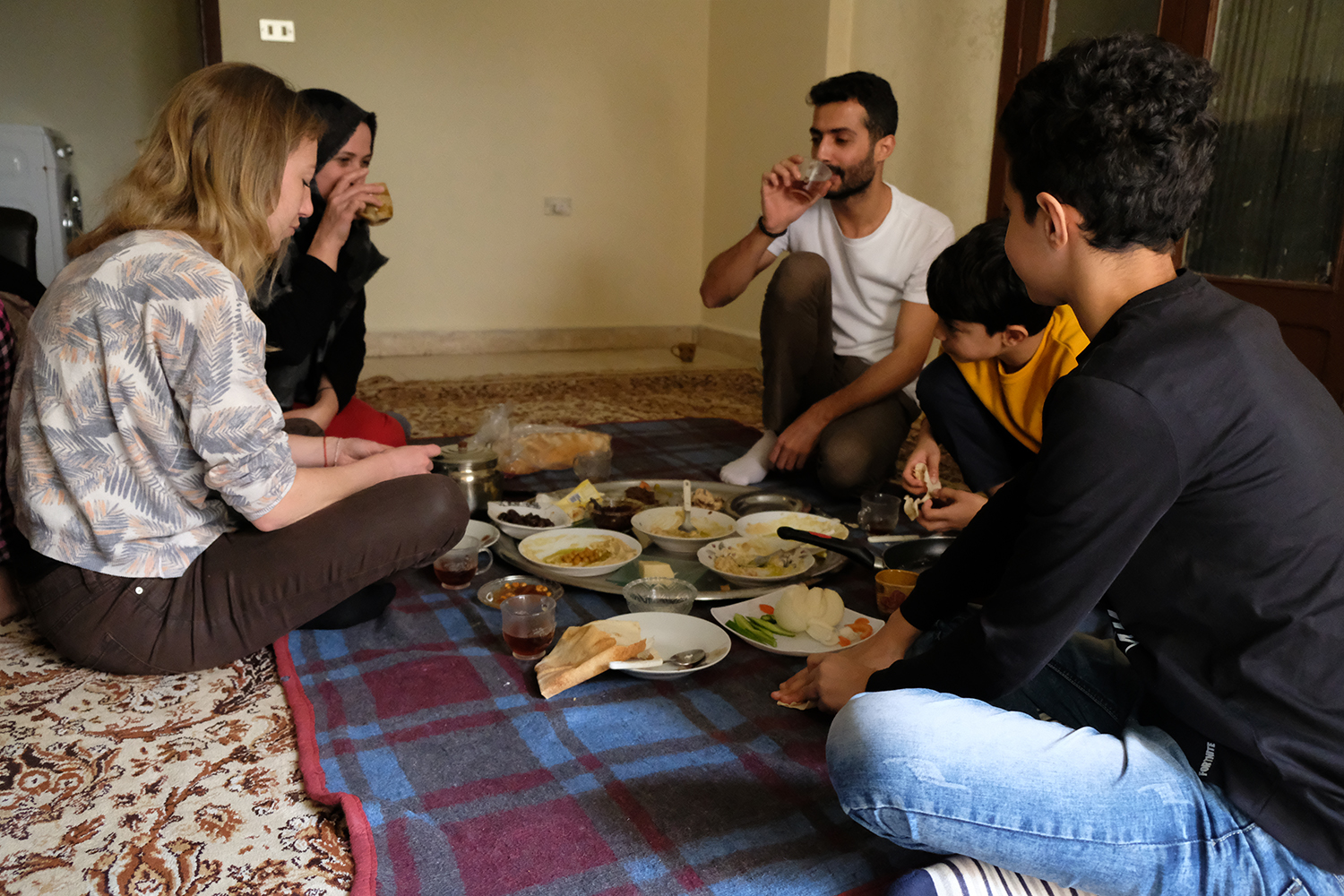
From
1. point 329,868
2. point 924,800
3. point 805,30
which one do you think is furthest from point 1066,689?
point 805,30

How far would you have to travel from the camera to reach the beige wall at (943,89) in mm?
3777

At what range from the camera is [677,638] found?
171 centimetres

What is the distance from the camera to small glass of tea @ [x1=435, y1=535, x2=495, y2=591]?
6.62 ft

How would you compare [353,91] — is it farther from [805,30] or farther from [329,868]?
[329,868]

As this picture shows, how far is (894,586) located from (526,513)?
2.96 feet

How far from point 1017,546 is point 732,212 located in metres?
5.01

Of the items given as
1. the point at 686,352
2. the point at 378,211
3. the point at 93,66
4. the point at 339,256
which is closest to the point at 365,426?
the point at 339,256

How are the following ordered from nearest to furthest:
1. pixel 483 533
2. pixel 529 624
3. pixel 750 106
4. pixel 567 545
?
pixel 529 624 → pixel 567 545 → pixel 483 533 → pixel 750 106

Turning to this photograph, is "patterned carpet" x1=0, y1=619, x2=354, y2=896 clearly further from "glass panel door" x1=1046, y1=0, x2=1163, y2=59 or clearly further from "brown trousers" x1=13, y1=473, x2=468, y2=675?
"glass panel door" x1=1046, y1=0, x2=1163, y2=59

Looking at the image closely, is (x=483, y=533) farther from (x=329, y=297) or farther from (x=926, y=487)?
(x=926, y=487)

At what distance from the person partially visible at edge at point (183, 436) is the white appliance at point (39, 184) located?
3.79 metres

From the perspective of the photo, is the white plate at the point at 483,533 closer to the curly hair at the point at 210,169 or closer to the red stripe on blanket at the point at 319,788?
the red stripe on blanket at the point at 319,788

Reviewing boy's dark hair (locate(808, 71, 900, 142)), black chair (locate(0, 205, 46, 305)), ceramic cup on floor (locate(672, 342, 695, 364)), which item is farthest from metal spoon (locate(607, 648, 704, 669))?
ceramic cup on floor (locate(672, 342, 695, 364))

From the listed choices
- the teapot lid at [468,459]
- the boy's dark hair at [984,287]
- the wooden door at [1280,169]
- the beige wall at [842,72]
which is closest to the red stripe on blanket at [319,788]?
the teapot lid at [468,459]
